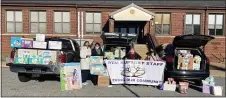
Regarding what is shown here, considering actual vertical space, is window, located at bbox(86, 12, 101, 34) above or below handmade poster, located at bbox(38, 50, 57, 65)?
above

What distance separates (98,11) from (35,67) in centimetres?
Answer: 1576

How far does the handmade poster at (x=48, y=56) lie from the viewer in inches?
438

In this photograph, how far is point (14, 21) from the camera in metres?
26.4

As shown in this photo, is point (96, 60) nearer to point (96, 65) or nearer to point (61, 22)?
point (96, 65)

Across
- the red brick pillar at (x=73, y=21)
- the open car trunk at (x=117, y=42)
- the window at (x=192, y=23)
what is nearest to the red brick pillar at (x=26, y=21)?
the red brick pillar at (x=73, y=21)

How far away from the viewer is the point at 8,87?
35.2ft

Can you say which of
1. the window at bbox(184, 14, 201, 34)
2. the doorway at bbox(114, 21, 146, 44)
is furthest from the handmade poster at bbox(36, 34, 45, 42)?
the window at bbox(184, 14, 201, 34)

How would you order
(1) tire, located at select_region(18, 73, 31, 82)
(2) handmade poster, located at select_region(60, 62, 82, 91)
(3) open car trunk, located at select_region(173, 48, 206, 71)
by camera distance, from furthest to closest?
(1) tire, located at select_region(18, 73, 31, 82)
(3) open car trunk, located at select_region(173, 48, 206, 71)
(2) handmade poster, located at select_region(60, 62, 82, 91)

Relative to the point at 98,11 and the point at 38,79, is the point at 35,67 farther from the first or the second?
the point at 98,11

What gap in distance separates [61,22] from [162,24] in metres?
8.14

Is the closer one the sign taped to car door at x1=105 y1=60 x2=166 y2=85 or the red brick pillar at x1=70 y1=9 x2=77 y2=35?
the sign taped to car door at x1=105 y1=60 x2=166 y2=85

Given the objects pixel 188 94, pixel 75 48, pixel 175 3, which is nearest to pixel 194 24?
pixel 175 3

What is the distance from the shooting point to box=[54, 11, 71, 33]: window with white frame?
26516 millimetres

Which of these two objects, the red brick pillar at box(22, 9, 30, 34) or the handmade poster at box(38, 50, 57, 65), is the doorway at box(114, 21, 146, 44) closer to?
the red brick pillar at box(22, 9, 30, 34)
